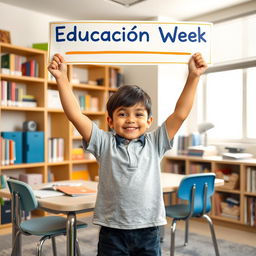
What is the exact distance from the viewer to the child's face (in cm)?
134

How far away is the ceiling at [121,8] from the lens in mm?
4348

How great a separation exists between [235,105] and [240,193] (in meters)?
1.33

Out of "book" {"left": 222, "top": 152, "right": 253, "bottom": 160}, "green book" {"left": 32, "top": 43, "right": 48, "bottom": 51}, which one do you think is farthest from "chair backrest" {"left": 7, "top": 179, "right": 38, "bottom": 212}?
"book" {"left": 222, "top": 152, "right": 253, "bottom": 160}

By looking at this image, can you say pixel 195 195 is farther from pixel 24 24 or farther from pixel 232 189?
pixel 24 24

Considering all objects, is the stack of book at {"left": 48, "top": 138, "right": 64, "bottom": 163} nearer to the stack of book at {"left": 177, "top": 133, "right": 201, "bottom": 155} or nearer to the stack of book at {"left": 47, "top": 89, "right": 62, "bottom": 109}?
the stack of book at {"left": 47, "top": 89, "right": 62, "bottom": 109}

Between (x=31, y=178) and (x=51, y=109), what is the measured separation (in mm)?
885

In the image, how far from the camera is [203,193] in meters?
2.69

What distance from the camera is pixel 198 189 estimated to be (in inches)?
105

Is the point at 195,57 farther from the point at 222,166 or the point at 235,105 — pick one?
the point at 235,105

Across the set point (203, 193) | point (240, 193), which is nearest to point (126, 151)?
point (203, 193)

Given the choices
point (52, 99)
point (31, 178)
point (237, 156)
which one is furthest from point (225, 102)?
point (31, 178)

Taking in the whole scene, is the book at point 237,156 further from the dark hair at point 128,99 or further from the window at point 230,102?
the dark hair at point 128,99

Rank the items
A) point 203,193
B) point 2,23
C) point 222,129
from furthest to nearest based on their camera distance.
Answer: point 222,129 < point 2,23 < point 203,193

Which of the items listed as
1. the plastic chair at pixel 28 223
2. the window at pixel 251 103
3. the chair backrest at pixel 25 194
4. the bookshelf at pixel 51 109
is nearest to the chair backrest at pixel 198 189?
the plastic chair at pixel 28 223
